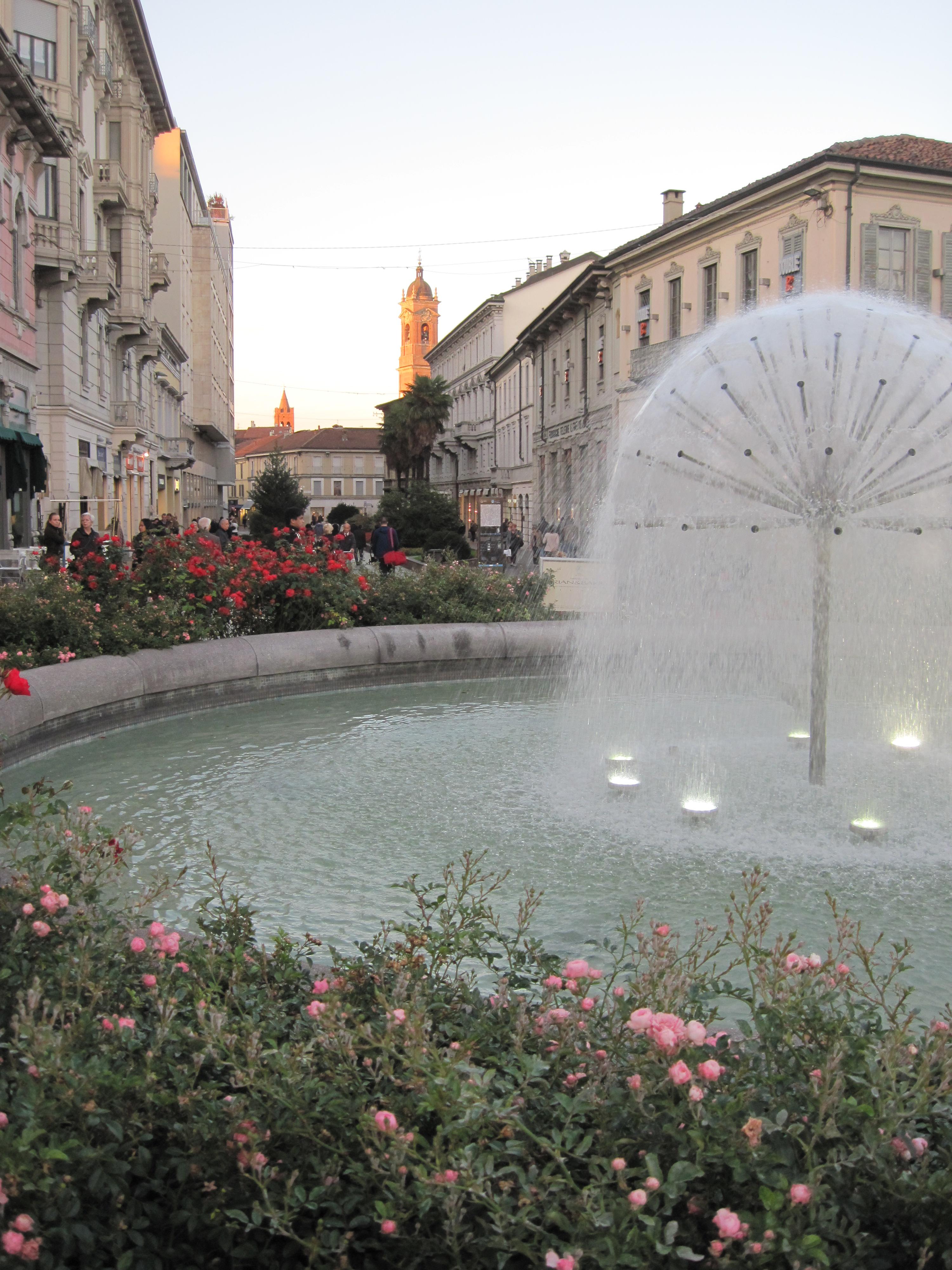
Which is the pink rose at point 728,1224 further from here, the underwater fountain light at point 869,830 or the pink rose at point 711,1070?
the underwater fountain light at point 869,830

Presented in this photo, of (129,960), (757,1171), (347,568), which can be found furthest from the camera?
(347,568)

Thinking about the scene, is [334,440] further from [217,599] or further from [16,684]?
[16,684]

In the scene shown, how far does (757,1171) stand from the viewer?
2064 millimetres

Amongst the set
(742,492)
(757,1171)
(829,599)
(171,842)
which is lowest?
(171,842)

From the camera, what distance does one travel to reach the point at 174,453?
54250mm

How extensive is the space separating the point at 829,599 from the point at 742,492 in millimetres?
807

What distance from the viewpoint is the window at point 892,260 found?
27.8 m

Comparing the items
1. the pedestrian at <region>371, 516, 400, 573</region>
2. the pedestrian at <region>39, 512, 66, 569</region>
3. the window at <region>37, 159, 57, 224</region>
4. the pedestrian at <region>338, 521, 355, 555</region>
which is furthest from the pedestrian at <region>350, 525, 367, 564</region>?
the window at <region>37, 159, 57, 224</region>

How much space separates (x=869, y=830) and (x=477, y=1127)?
13.7 feet

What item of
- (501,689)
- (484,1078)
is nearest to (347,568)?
(501,689)

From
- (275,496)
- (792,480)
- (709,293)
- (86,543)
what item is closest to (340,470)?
(275,496)

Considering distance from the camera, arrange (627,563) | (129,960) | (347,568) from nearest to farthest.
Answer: (129,960) < (627,563) < (347,568)

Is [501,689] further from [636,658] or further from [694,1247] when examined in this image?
[694,1247]

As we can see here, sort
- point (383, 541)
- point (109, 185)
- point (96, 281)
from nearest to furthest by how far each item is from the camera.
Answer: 1. point (383, 541)
2. point (96, 281)
3. point (109, 185)
